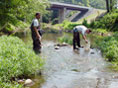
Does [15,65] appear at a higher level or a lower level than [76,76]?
higher

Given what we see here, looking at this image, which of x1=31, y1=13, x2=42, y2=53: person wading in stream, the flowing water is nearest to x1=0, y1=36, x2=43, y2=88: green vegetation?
the flowing water

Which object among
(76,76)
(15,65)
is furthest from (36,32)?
(15,65)

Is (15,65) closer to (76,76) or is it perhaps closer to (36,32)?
(76,76)

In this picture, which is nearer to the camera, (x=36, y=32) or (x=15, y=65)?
(x=15, y=65)

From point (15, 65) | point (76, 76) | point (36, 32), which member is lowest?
point (76, 76)

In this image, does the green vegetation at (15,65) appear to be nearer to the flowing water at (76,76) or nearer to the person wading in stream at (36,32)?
the flowing water at (76,76)

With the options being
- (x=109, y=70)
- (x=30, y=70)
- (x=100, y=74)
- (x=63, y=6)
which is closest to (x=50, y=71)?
(x=30, y=70)

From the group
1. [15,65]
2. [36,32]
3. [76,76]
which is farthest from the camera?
[36,32]

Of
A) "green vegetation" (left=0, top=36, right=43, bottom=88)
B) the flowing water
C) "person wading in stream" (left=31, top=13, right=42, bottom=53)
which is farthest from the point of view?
"person wading in stream" (left=31, top=13, right=42, bottom=53)

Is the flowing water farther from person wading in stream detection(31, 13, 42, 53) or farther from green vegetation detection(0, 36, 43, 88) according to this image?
person wading in stream detection(31, 13, 42, 53)

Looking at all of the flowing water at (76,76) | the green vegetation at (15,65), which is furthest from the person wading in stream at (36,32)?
the green vegetation at (15,65)

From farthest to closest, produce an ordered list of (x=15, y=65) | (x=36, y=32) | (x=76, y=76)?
(x=36, y=32) < (x=76, y=76) < (x=15, y=65)

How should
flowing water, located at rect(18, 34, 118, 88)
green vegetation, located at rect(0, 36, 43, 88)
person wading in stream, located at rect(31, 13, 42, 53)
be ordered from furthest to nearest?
person wading in stream, located at rect(31, 13, 42, 53)
flowing water, located at rect(18, 34, 118, 88)
green vegetation, located at rect(0, 36, 43, 88)

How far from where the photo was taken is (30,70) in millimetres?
5762
